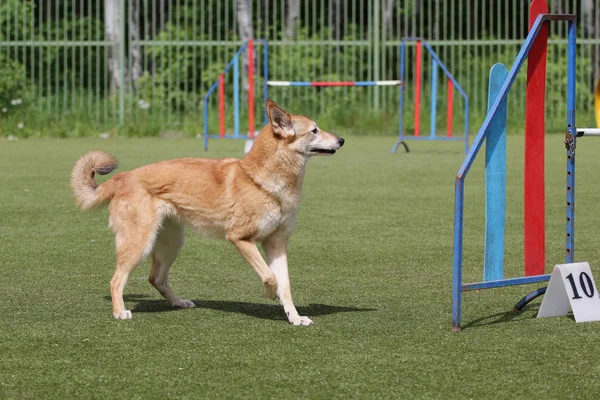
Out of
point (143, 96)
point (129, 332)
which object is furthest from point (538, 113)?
point (143, 96)

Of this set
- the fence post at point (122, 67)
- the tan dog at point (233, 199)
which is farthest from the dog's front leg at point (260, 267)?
the fence post at point (122, 67)

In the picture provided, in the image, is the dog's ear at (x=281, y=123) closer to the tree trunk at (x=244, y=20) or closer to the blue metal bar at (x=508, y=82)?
the blue metal bar at (x=508, y=82)

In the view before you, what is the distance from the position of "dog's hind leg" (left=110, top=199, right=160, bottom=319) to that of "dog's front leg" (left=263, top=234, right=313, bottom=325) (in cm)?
64

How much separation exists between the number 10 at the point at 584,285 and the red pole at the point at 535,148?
30cm

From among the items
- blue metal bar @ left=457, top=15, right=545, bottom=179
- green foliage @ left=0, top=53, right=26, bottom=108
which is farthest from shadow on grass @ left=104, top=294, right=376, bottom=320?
green foliage @ left=0, top=53, right=26, bottom=108

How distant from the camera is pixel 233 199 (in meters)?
5.85

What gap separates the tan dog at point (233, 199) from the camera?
19.0 feet

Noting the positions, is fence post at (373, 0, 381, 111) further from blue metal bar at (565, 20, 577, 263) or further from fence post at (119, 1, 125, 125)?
blue metal bar at (565, 20, 577, 263)

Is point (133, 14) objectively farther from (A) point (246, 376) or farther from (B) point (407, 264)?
(A) point (246, 376)

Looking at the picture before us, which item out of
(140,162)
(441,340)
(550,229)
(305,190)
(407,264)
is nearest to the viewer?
(441,340)

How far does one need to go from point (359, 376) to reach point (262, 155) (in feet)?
6.05

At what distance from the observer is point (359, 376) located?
4422 mm

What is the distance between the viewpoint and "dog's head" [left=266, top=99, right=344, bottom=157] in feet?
19.2

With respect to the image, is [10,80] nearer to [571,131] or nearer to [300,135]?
[300,135]
